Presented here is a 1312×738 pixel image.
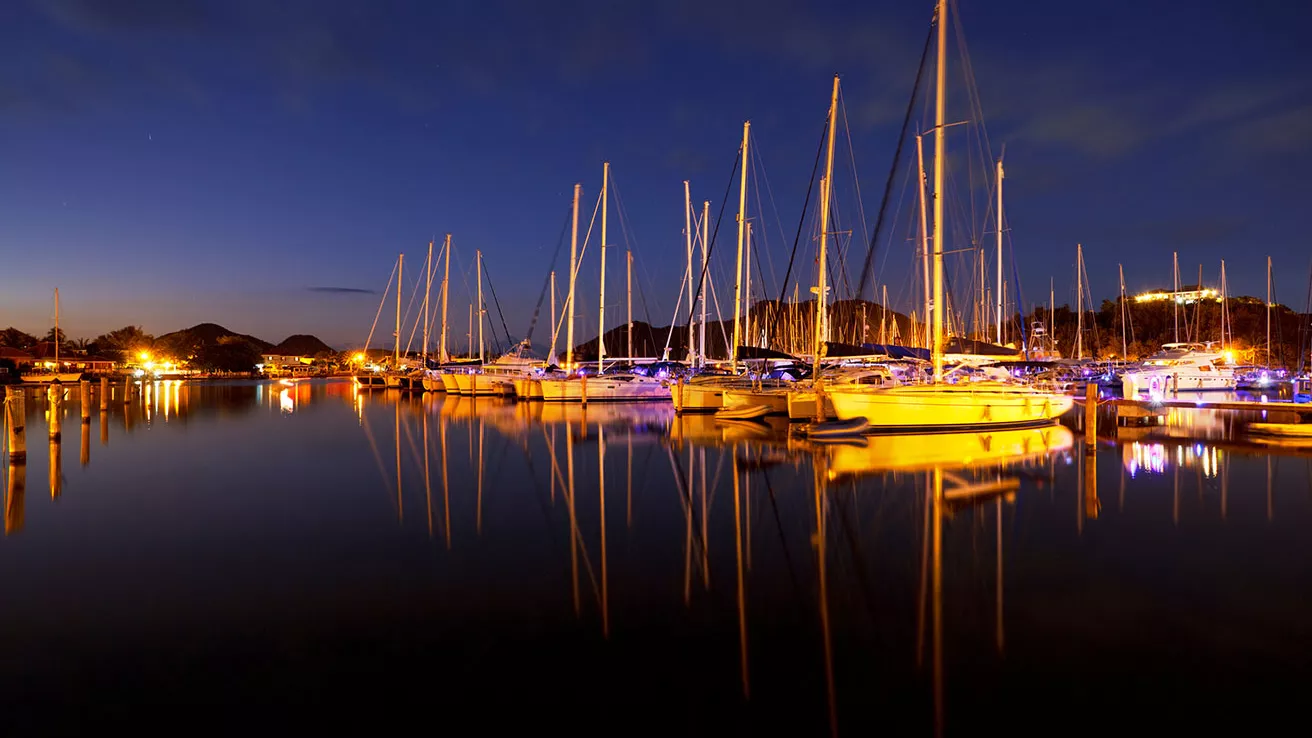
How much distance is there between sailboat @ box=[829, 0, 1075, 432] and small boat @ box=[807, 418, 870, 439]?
0.27 meters

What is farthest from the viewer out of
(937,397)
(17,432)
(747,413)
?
(747,413)

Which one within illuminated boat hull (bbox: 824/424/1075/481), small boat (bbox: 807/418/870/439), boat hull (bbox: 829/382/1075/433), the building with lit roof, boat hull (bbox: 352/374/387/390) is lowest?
illuminated boat hull (bbox: 824/424/1075/481)

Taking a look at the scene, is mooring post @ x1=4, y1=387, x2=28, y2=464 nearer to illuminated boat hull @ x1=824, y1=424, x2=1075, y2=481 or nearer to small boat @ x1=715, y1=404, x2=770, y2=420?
illuminated boat hull @ x1=824, y1=424, x2=1075, y2=481

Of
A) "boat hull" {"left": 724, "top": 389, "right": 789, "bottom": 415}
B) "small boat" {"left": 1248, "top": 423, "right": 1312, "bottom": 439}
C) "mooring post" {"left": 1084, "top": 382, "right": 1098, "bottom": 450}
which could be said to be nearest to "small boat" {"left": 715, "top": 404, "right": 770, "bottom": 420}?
"boat hull" {"left": 724, "top": 389, "right": 789, "bottom": 415}

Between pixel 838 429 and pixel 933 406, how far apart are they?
337 cm

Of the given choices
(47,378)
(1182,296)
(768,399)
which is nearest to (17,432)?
(768,399)

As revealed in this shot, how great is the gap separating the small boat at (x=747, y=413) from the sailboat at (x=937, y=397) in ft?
19.9

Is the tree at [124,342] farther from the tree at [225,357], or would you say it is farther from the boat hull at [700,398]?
the boat hull at [700,398]

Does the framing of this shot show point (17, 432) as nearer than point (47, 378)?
Yes

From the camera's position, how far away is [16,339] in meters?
101

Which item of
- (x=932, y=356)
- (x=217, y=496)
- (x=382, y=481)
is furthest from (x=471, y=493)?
(x=932, y=356)

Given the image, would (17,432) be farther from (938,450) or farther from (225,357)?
(225,357)

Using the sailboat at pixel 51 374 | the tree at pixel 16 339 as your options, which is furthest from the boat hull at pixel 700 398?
the tree at pixel 16 339

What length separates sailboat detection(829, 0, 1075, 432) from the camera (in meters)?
22.2
